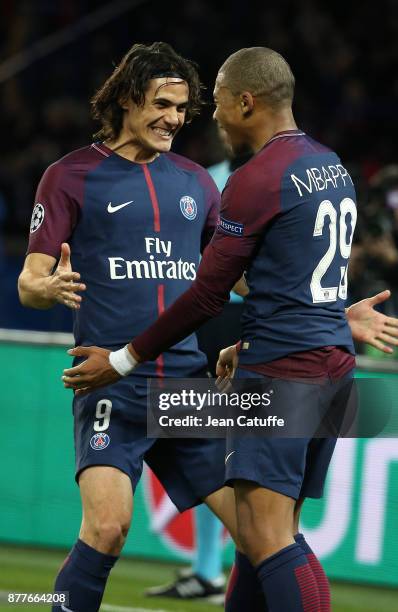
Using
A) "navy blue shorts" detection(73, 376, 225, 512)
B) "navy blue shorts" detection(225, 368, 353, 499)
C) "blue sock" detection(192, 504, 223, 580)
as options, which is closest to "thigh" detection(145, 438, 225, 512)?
"navy blue shorts" detection(73, 376, 225, 512)

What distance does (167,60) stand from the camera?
15.2 feet

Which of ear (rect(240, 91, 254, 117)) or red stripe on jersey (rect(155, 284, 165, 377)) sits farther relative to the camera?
red stripe on jersey (rect(155, 284, 165, 377))

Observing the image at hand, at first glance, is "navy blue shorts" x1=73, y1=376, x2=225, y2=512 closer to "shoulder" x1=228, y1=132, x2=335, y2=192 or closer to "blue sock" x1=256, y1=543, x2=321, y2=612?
"blue sock" x1=256, y1=543, x2=321, y2=612

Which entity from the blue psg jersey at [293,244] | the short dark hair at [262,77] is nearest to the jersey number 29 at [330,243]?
the blue psg jersey at [293,244]

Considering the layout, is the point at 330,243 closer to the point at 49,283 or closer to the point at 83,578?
the point at 49,283

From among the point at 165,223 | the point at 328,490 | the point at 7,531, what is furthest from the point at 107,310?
the point at 7,531

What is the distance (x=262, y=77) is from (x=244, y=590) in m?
1.71

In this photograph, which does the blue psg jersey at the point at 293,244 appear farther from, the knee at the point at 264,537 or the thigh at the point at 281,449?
the knee at the point at 264,537

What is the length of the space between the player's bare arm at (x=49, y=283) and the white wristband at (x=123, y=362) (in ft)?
0.74

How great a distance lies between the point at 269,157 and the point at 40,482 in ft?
11.8

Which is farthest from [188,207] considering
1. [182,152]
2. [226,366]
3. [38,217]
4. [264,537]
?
[182,152]

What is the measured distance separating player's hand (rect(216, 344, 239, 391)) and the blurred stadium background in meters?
1.39

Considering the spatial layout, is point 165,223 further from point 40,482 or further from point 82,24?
point 82,24

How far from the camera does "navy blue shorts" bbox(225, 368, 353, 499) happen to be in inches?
152
